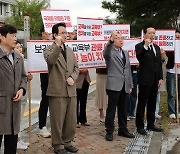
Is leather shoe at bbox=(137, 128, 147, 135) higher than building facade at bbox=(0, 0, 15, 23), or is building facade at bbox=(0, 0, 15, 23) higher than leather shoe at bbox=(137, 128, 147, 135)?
building facade at bbox=(0, 0, 15, 23)

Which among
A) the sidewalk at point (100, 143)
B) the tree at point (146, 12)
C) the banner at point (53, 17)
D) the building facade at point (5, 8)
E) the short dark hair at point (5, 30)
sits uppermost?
the building facade at point (5, 8)

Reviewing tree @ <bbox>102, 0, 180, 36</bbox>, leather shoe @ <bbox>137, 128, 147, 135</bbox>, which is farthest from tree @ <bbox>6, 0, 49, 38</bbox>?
leather shoe @ <bbox>137, 128, 147, 135</bbox>

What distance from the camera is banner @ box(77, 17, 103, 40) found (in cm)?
690

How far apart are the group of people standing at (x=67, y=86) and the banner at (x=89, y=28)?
27.9 inches

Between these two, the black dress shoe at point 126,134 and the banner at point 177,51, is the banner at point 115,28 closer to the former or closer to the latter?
the banner at point 177,51

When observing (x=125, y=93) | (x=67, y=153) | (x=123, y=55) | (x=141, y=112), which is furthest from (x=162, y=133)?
(x=67, y=153)

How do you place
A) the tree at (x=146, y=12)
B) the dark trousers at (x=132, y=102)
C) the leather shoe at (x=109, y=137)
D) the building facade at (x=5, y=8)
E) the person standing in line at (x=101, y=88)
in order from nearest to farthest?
1. the leather shoe at (x=109, y=137)
2. the person standing in line at (x=101, y=88)
3. the dark trousers at (x=132, y=102)
4. the tree at (x=146, y=12)
5. the building facade at (x=5, y=8)

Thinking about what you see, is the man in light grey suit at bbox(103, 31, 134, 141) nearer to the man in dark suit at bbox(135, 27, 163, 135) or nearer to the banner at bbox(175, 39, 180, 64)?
the man in dark suit at bbox(135, 27, 163, 135)

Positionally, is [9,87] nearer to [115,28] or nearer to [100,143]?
[100,143]

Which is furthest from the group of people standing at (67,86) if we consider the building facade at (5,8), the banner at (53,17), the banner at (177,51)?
the building facade at (5,8)

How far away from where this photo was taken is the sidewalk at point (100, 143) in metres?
5.43

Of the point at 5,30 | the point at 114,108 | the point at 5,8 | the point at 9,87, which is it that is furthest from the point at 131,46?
the point at 5,8

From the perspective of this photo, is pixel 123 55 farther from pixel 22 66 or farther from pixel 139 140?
pixel 22 66

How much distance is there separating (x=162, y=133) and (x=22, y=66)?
3318 mm
